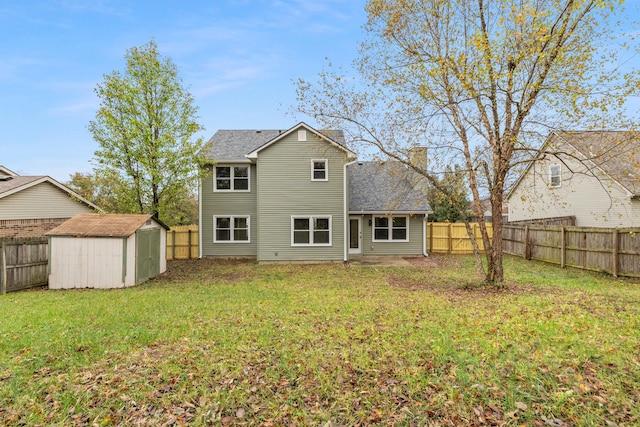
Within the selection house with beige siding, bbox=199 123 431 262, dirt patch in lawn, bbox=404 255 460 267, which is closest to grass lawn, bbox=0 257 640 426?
dirt patch in lawn, bbox=404 255 460 267

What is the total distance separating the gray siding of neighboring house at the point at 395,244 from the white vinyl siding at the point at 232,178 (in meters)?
6.90

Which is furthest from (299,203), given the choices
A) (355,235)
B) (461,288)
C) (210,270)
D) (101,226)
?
(461,288)

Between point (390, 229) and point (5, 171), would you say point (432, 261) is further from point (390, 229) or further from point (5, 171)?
point (5, 171)

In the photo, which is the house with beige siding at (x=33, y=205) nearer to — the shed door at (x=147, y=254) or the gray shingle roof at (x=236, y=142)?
the shed door at (x=147, y=254)

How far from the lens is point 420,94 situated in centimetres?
951

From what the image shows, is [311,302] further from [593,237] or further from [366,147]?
[593,237]

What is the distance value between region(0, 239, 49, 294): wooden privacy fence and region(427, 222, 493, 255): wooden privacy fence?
18999 millimetres

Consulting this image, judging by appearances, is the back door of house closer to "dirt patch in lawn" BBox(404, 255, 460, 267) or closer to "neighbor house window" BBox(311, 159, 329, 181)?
"dirt patch in lawn" BBox(404, 255, 460, 267)

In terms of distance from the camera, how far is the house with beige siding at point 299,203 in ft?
52.7

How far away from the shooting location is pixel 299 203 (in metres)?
16.1

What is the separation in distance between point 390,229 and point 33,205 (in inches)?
676

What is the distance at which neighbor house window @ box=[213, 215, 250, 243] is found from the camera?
59.5 ft

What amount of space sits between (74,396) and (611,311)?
9238 millimetres

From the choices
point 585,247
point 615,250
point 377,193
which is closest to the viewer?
point 615,250
